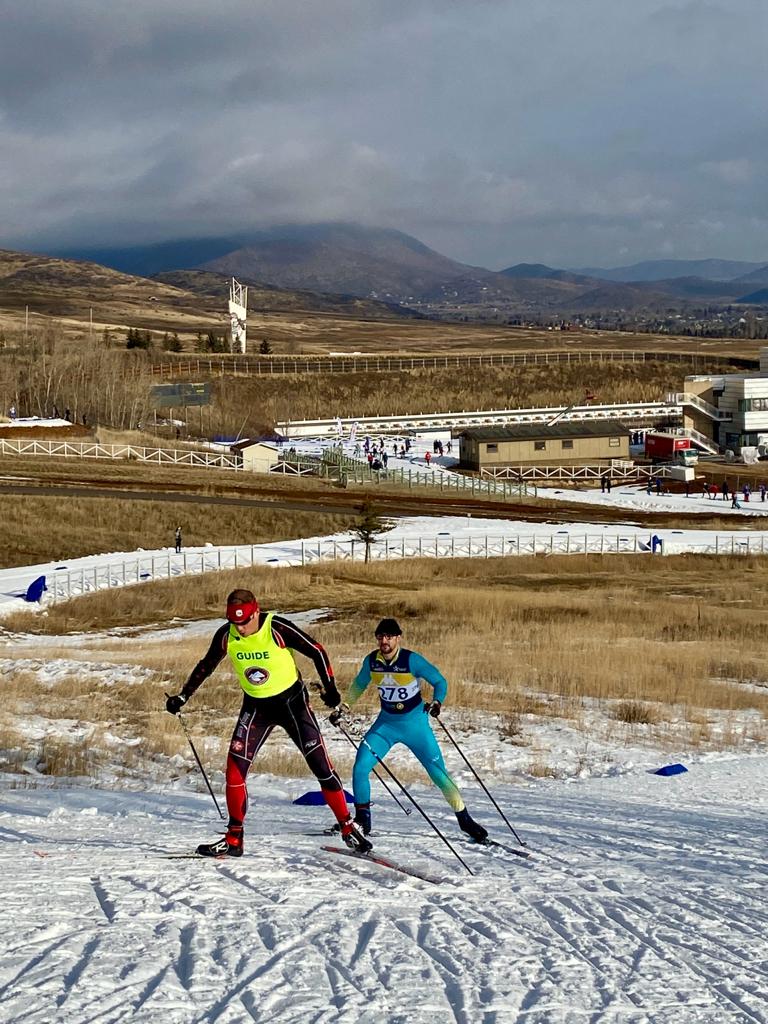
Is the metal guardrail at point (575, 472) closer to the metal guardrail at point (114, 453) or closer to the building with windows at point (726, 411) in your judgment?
the building with windows at point (726, 411)

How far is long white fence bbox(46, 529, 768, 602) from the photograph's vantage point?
127 ft

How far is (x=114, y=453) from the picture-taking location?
70375 mm

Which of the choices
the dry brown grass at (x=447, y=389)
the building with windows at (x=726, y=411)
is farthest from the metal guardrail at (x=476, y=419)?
the dry brown grass at (x=447, y=389)

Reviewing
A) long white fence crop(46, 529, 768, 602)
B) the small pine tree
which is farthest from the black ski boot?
the small pine tree

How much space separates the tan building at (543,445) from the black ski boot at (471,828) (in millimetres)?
67160

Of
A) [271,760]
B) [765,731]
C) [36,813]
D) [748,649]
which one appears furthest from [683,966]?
[748,649]

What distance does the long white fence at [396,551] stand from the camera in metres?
38.8

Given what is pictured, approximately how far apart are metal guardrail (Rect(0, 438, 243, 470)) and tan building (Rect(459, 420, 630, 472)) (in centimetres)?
1677

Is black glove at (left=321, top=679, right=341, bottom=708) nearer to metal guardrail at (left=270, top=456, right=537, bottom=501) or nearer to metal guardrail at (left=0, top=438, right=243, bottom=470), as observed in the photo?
metal guardrail at (left=270, top=456, right=537, bottom=501)

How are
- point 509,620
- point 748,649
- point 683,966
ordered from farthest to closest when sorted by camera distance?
1. point 509,620
2. point 748,649
3. point 683,966

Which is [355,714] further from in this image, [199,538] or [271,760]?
[199,538]

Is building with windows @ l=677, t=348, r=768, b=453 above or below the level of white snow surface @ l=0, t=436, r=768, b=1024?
above

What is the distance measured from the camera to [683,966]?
7289mm

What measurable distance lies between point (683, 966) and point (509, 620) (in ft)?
69.6
